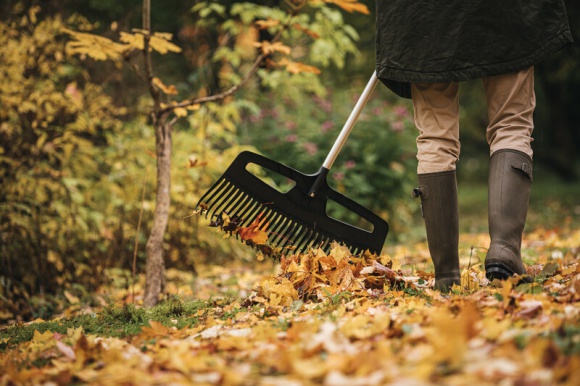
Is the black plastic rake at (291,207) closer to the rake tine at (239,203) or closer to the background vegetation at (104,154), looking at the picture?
the rake tine at (239,203)

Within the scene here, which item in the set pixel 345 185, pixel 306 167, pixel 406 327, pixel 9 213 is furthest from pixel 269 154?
pixel 406 327

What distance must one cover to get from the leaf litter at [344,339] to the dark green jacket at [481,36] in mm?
773

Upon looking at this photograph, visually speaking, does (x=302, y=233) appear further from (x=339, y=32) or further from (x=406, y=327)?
(x=339, y=32)

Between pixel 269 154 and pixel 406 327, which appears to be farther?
pixel 269 154

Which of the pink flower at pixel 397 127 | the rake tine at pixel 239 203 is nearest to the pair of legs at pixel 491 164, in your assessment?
the rake tine at pixel 239 203

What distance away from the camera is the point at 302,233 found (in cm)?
236

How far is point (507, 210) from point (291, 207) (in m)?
0.89

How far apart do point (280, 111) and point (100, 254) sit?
139 inches

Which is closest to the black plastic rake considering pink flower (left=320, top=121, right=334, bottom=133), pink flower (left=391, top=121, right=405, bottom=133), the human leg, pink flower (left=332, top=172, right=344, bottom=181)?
the human leg

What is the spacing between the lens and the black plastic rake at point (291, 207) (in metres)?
2.32

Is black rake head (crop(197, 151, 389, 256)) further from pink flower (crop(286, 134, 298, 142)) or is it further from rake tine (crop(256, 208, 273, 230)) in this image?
pink flower (crop(286, 134, 298, 142))

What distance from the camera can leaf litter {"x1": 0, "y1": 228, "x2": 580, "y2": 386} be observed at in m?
1.04

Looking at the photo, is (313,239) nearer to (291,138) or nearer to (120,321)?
(120,321)

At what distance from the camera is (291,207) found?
7.68 ft
